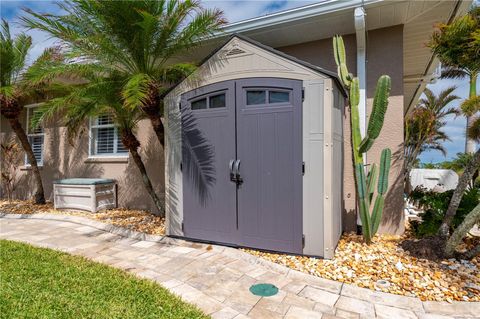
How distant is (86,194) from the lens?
776 cm

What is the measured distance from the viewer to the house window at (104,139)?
8594 mm

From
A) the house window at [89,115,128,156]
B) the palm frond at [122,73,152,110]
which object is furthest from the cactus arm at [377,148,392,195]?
the house window at [89,115,128,156]

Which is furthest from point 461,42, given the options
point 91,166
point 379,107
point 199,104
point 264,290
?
point 91,166

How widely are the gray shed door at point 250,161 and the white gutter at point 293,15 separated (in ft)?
5.35

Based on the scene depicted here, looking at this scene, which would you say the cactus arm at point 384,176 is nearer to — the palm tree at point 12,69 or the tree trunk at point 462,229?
the tree trunk at point 462,229

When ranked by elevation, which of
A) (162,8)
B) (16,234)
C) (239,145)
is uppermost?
(162,8)

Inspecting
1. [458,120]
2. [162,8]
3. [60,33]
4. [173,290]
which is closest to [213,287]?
[173,290]

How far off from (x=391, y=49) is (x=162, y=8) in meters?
4.29

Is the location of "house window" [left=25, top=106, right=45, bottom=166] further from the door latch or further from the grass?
the door latch

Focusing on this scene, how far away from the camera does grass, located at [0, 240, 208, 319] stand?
2902 millimetres

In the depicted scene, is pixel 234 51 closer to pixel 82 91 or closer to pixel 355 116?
pixel 355 116

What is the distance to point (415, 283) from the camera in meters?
3.55

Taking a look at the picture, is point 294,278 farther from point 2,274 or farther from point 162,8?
point 162,8

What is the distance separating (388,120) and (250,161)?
2.87 m
